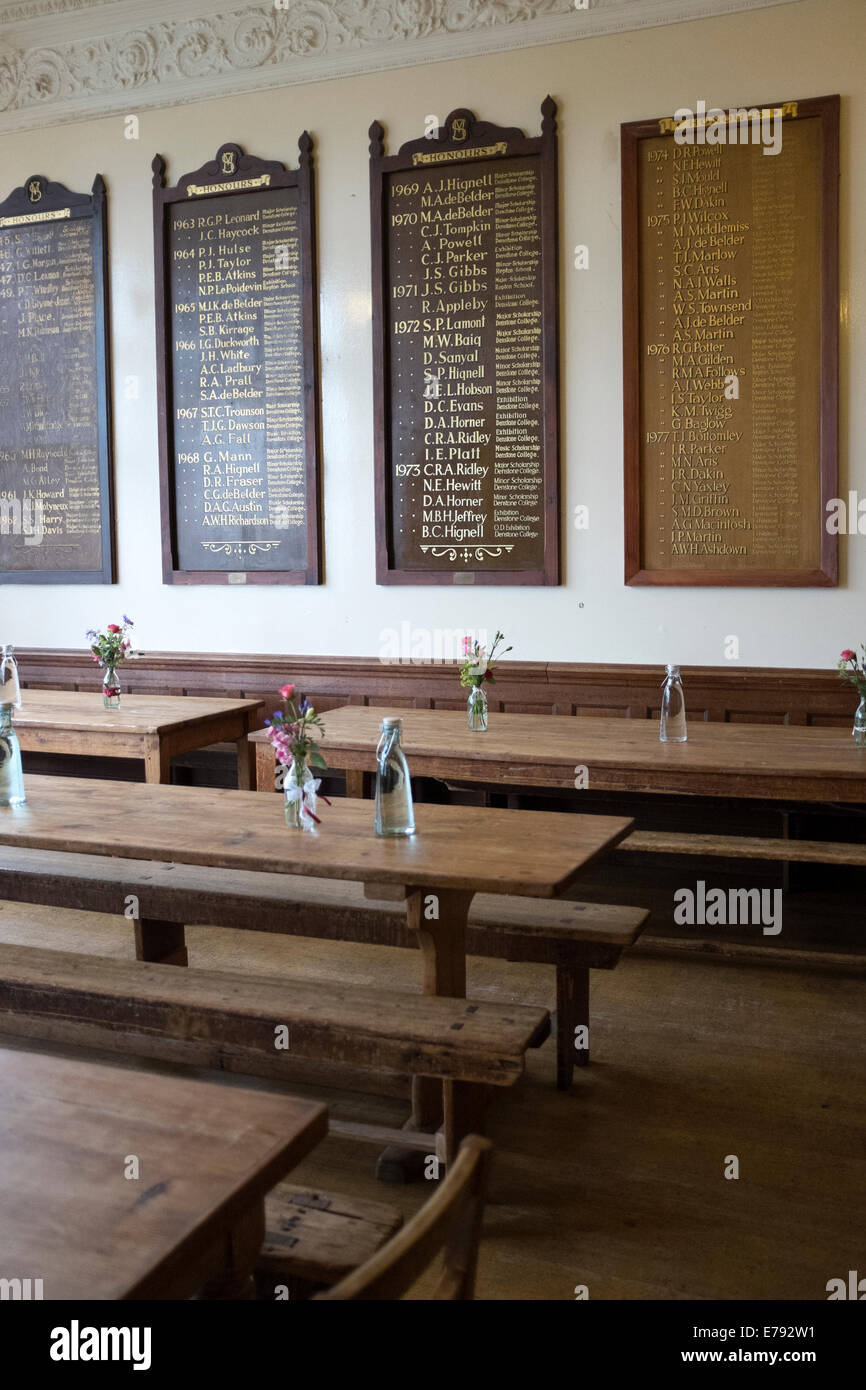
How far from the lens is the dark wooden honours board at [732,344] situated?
14.6ft

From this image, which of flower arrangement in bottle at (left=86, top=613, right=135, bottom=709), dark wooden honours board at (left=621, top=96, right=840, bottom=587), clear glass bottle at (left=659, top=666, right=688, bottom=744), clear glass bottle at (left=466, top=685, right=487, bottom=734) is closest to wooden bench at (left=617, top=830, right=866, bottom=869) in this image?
clear glass bottle at (left=659, top=666, right=688, bottom=744)

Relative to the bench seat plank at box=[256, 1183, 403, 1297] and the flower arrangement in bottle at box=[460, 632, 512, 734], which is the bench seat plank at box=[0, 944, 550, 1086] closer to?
the bench seat plank at box=[256, 1183, 403, 1297]

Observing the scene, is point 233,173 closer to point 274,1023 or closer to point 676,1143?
point 274,1023

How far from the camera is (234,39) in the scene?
5.30 m

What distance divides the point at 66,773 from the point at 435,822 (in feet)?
11.8

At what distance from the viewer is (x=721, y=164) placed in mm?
4527

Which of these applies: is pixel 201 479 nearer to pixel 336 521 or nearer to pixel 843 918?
pixel 336 521

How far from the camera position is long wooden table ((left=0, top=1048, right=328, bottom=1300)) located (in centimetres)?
111

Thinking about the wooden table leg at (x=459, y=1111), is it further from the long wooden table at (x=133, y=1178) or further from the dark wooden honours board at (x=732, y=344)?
the dark wooden honours board at (x=732, y=344)

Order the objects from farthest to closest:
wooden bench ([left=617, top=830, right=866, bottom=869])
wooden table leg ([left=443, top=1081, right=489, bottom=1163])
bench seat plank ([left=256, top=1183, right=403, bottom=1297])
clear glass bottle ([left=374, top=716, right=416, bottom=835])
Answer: wooden bench ([left=617, top=830, right=866, bottom=869]), clear glass bottle ([left=374, top=716, right=416, bottom=835]), wooden table leg ([left=443, top=1081, right=489, bottom=1163]), bench seat plank ([left=256, top=1183, right=403, bottom=1297])

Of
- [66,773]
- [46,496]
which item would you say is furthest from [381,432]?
[66,773]

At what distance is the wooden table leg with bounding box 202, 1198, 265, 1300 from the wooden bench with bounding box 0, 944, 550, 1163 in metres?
0.69

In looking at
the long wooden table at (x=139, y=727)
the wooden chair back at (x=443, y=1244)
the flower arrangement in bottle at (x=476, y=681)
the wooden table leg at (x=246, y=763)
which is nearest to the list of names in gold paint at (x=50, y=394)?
the long wooden table at (x=139, y=727)

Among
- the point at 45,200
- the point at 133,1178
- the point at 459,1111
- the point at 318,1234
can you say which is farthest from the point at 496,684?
the point at 133,1178
